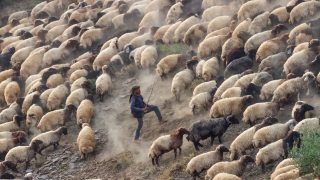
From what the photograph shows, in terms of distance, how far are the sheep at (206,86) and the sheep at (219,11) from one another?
185 inches

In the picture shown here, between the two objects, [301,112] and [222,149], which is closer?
[222,149]

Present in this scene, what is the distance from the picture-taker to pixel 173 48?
19.0 m

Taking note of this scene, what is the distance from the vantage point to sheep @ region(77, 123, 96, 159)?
15016 millimetres

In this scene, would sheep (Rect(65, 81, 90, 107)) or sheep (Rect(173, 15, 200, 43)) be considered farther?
sheep (Rect(173, 15, 200, 43))

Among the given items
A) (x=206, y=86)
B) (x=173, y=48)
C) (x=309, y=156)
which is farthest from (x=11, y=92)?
(x=309, y=156)

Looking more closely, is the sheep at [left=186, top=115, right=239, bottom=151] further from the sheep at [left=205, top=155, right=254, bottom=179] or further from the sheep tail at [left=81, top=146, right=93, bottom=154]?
the sheep tail at [left=81, top=146, right=93, bottom=154]

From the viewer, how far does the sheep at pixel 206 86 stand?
15773 millimetres

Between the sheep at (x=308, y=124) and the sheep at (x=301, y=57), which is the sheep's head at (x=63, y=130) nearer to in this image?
the sheep at (x=301, y=57)

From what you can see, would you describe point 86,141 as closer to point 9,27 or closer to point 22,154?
point 22,154

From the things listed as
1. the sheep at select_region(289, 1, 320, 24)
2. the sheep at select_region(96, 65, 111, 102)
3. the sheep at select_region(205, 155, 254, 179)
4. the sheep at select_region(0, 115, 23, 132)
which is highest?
the sheep at select_region(289, 1, 320, 24)

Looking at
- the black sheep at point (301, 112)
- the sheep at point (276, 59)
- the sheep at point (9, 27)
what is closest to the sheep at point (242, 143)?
the black sheep at point (301, 112)

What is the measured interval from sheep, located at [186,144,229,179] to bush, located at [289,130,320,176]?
2951mm

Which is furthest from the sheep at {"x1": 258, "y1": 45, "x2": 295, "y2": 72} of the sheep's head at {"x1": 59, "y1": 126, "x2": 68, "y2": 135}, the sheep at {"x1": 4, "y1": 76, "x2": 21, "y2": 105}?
the sheep at {"x1": 4, "y1": 76, "x2": 21, "y2": 105}

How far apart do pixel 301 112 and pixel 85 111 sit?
21.7 feet
